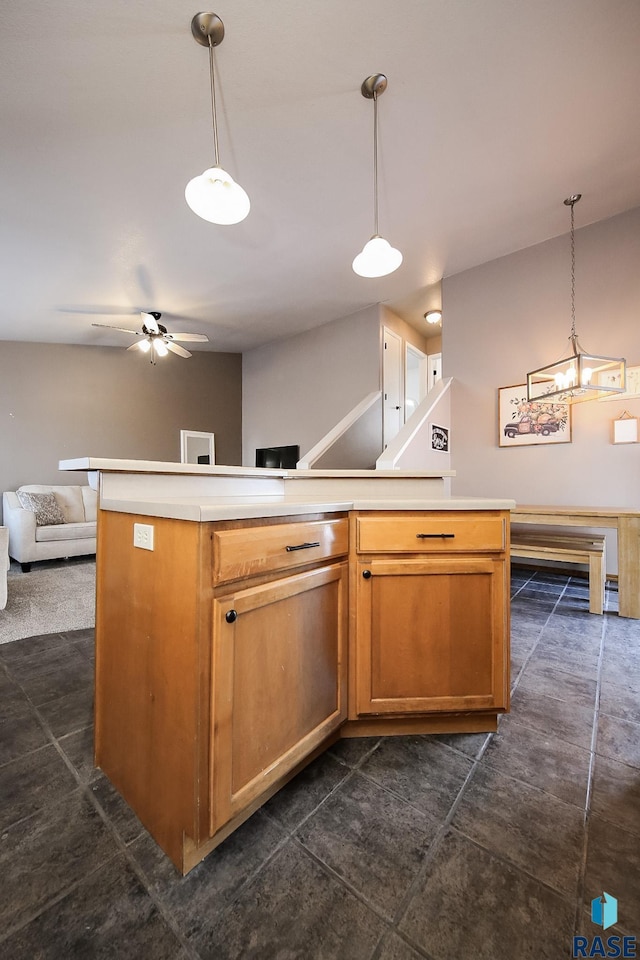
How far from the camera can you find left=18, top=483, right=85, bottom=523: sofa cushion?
469 centimetres

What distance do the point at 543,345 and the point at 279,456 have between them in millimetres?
4002

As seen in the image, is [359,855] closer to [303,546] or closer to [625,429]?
[303,546]

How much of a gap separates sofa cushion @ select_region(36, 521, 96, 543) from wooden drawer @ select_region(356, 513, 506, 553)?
4.16m

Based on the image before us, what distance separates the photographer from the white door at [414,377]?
6.15 m

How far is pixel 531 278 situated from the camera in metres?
4.00

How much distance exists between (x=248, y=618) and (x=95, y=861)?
0.71m

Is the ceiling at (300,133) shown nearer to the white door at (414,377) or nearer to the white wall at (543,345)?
the white wall at (543,345)

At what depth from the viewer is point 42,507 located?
4.30 m

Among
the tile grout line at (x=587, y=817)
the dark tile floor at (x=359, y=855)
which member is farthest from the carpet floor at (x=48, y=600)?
the tile grout line at (x=587, y=817)

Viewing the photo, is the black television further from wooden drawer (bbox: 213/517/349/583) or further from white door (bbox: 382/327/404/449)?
wooden drawer (bbox: 213/517/349/583)

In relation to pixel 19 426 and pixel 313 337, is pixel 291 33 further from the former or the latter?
pixel 19 426

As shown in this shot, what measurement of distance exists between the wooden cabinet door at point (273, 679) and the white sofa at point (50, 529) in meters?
4.10

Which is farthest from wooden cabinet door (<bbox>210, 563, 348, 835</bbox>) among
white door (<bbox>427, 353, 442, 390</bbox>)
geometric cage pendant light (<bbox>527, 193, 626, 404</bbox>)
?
white door (<bbox>427, 353, 442, 390</bbox>)

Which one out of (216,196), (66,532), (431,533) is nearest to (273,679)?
(431,533)
